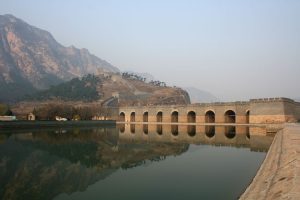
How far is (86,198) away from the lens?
29.2ft

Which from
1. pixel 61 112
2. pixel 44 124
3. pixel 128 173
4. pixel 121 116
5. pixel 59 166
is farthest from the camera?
pixel 121 116

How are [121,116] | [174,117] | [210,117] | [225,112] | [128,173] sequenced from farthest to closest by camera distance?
[121,116] → [174,117] → [210,117] → [225,112] → [128,173]

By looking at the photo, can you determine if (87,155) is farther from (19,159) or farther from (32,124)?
(32,124)

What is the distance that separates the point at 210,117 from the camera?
51.0 meters

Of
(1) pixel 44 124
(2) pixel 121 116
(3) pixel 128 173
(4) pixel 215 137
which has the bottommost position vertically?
(3) pixel 128 173

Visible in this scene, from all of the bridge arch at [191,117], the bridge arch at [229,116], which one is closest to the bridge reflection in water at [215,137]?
the bridge arch at [229,116]

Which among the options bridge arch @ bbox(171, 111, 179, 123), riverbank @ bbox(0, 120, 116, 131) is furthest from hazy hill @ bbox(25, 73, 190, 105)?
bridge arch @ bbox(171, 111, 179, 123)

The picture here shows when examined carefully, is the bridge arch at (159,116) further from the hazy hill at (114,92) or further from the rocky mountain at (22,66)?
the rocky mountain at (22,66)

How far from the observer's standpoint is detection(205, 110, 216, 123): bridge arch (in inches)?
1972

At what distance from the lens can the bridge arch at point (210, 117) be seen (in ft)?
164

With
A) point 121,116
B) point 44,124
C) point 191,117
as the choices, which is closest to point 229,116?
point 191,117

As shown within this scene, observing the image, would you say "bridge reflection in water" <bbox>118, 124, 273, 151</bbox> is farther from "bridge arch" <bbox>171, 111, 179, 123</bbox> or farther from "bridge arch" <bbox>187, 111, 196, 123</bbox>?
"bridge arch" <bbox>171, 111, 179, 123</bbox>

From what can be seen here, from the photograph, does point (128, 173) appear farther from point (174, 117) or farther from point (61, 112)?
point (61, 112)

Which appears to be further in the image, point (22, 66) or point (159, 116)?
point (22, 66)
